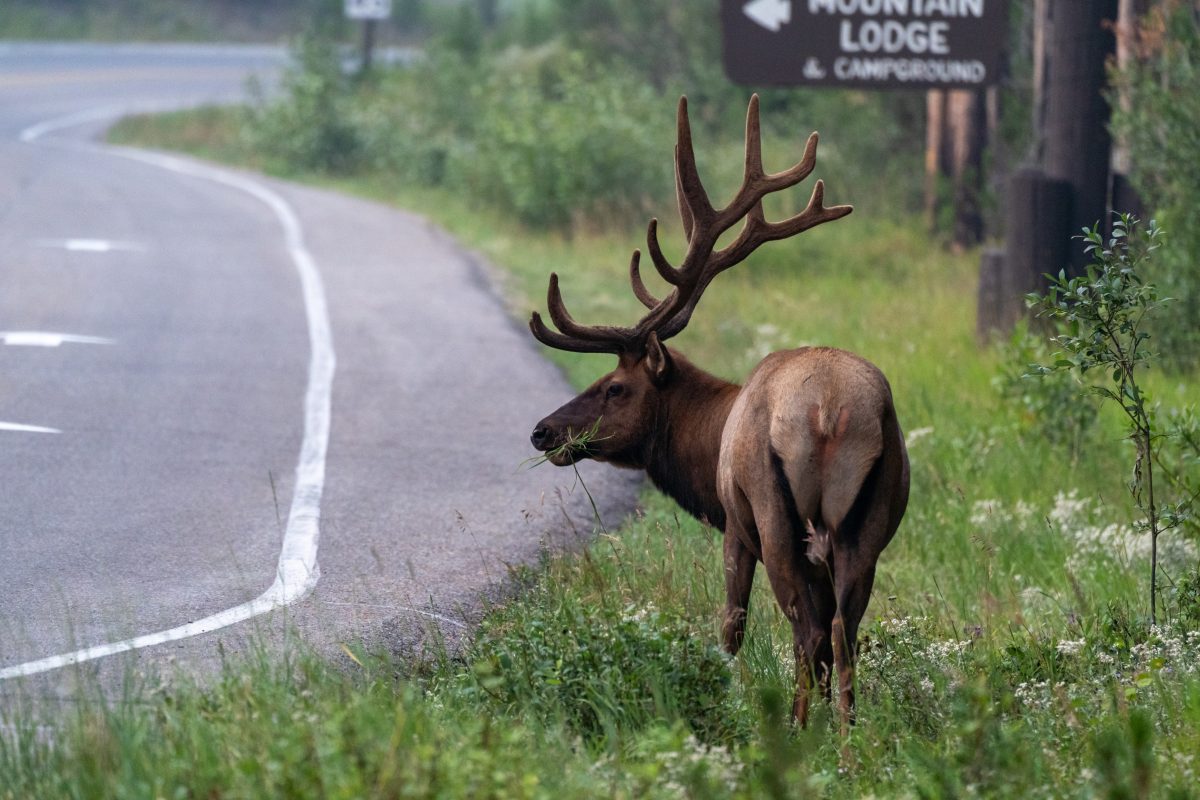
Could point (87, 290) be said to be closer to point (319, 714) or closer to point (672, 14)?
point (319, 714)

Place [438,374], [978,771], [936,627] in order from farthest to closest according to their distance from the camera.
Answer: [438,374], [936,627], [978,771]

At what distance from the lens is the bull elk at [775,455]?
5.84m

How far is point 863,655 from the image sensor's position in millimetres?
6352

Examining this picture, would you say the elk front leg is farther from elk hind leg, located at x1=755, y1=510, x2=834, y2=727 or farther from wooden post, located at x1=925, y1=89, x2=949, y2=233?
wooden post, located at x1=925, y1=89, x2=949, y2=233

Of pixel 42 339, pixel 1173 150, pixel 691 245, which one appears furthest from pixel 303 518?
pixel 1173 150

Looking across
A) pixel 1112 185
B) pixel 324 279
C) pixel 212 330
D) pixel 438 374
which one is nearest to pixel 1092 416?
pixel 1112 185

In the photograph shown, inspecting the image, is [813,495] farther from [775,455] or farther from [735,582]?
[735,582]

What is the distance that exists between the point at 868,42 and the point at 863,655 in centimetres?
942

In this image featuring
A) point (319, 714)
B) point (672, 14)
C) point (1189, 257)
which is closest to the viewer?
point (319, 714)

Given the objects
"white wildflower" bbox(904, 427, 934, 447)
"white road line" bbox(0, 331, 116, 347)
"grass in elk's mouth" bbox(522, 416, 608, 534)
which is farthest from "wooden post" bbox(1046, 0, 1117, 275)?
"white road line" bbox(0, 331, 116, 347)

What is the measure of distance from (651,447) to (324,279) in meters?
10.6

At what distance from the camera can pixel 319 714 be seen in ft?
15.8

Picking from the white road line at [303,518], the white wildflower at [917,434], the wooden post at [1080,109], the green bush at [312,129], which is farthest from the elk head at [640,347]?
the green bush at [312,129]

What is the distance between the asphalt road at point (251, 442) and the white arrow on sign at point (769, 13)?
11.3ft
